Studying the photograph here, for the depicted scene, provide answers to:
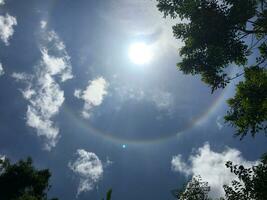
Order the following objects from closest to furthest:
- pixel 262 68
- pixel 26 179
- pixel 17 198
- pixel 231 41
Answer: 1. pixel 262 68
2. pixel 231 41
3. pixel 17 198
4. pixel 26 179

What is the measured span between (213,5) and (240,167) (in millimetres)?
11685

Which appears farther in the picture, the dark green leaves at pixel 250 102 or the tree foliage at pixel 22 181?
the tree foliage at pixel 22 181

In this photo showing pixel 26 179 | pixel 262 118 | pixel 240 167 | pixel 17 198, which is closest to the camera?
pixel 262 118

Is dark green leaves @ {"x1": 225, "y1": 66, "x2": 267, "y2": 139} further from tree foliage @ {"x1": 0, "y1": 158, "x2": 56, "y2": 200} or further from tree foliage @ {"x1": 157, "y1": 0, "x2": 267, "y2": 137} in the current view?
tree foliage @ {"x1": 0, "y1": 158, "x2": 56, "y2": 200}

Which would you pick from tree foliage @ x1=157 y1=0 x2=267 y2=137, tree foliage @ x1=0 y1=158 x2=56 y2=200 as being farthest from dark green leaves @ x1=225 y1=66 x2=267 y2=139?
tree foliage @ x1=0 y1=158 x2=56 y2=200

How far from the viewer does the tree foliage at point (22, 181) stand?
120 feet

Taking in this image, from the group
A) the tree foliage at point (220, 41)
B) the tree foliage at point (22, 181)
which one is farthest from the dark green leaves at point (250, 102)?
the tree foliage at point (22, 181)

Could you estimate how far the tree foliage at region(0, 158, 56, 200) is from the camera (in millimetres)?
36500

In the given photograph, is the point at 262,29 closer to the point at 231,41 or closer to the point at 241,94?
the point at 231,41

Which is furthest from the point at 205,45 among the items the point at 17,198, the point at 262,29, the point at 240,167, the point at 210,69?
the point at 17,198

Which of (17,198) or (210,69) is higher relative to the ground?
(210,69)

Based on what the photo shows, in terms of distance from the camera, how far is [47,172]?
133ft

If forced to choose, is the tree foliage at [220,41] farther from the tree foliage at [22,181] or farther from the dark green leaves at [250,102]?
the tree foliage at [22,181]

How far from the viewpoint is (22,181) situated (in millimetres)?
38281
